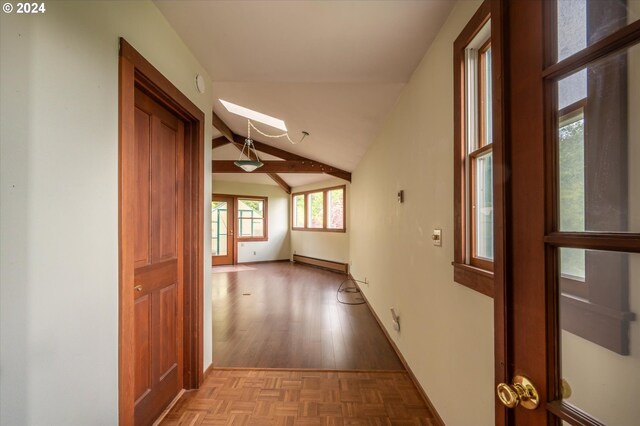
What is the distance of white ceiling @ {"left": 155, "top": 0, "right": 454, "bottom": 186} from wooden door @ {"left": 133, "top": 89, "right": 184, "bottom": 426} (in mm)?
554

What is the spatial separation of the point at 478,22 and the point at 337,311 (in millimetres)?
3513

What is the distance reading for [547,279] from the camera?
1.98 feet

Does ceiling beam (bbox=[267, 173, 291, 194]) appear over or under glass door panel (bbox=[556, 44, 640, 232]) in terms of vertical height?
over

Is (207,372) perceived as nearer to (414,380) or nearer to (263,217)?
(414,380)

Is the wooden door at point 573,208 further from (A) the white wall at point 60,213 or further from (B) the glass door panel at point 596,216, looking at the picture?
(A) the white wall at point 60,213

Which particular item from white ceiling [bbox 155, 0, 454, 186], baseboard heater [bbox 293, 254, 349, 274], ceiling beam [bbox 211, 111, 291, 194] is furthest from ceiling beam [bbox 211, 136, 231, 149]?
baseboard heater [bbox 293, 254, 349, 274]

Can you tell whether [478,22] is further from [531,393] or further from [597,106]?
[531,393]

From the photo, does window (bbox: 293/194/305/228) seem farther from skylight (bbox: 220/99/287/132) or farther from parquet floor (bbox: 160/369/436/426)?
parquet floor (bbox: 160/369/436/426)

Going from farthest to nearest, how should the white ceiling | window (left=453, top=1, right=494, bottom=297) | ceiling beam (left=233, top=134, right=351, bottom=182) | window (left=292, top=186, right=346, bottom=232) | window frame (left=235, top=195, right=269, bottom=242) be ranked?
window frame (left=235, top=195, right=269, bottom=242) → window (left=292, top=186, right=346, bottom=232) → ceiling beam (left=233, top=134, right=351, bottom=182) → the white ceiling → window (left=453, top=1, right=494, bottom=297)

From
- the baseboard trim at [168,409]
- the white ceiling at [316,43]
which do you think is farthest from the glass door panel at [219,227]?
the baseboard trim at [168,409]

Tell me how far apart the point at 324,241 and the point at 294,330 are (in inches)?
171

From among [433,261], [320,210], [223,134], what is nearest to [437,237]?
[433,261]

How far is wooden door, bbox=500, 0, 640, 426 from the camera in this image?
501 millimetres

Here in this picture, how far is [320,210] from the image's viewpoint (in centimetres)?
782
